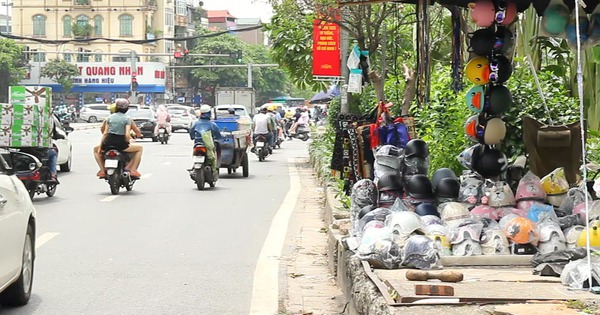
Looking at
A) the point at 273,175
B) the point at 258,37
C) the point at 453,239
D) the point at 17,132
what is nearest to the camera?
the point at 453,239

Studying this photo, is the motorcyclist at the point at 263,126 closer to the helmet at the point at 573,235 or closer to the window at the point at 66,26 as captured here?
the helmet at the point at 573,235

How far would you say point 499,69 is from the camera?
8859 millimetres

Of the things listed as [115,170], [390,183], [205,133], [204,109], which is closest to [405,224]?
[390,183]

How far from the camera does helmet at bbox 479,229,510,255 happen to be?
7.22 m

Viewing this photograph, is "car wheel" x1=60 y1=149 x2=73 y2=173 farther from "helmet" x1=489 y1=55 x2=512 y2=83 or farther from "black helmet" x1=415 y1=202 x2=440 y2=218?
"black helmet" x1=415 y1=202 x2=440 y2=218

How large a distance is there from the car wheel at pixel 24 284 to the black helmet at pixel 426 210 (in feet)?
10.2

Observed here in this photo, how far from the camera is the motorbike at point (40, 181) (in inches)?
635

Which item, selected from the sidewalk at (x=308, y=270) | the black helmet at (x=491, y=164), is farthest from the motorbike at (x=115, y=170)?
the black helmet at (x=491, y=164)

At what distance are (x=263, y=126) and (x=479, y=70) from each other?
20.3 meters

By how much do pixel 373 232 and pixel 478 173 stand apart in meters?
1.83

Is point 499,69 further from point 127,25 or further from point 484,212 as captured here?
point 127,25

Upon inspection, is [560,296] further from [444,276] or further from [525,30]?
[525,30]

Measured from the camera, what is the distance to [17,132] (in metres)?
17.1

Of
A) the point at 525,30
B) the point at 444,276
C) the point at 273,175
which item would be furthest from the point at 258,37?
the point at 444,276
